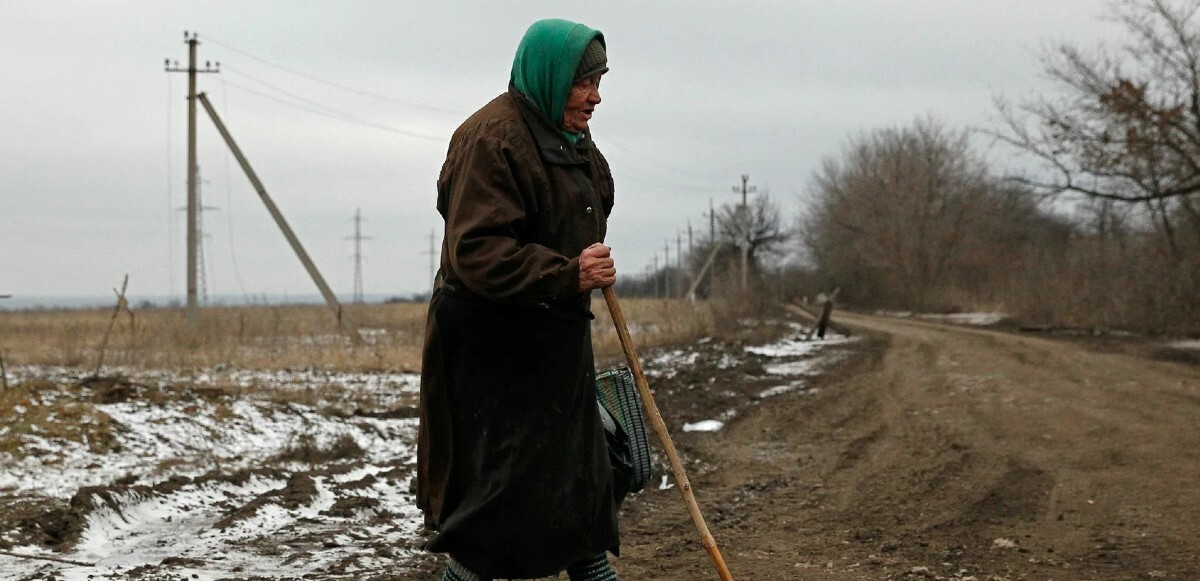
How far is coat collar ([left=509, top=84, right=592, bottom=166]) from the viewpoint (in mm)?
3164

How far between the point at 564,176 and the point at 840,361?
14.8m

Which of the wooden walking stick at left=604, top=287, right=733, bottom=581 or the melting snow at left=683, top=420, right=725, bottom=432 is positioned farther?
the melting snow at left=683, top=420, right=725, bottom=432

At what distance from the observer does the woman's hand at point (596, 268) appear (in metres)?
3.05

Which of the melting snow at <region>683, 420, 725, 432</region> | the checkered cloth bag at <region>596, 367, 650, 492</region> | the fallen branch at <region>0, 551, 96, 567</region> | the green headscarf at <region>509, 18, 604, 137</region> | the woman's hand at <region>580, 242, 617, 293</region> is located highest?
the green headscarf at <region>509, 18, 604, 137</region>

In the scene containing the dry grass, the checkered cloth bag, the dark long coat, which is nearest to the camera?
the dark long coat

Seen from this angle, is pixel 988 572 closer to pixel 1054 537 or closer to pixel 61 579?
pixel 1054 537

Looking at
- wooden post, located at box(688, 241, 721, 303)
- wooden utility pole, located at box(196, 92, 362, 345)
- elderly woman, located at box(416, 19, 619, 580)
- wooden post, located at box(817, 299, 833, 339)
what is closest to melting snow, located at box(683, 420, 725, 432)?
elderly woman, located at box(416, 19, 619, 580)

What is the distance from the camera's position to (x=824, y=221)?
7506 cm

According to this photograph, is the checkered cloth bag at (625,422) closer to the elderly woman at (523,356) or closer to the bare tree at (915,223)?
the elderly woman at (523,356)

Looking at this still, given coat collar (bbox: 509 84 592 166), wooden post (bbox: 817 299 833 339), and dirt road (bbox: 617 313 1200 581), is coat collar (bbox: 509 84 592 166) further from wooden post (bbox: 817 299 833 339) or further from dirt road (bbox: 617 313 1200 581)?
wooden post (bbox: 817 299 833 339)

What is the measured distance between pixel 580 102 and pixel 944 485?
467 centimetres

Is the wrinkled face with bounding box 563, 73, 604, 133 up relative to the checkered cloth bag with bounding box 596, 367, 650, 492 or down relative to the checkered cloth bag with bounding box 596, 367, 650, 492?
up

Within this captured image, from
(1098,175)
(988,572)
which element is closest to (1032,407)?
(988,572)

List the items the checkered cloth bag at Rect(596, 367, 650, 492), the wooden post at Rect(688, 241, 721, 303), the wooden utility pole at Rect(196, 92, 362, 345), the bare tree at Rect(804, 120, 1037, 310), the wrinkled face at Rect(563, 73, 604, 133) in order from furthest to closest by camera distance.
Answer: the bare tree at Rect(804, 120, 1037, 310) → the wooden post at Rect(688, 241, 721, 303) → the wooden utility pole at Rect(196, 92, 362, 345) → the checkered cloth bag at Rect(596, 367, 650, 492) → the wrinkled face at Rect(563, 73, 604, 133)
